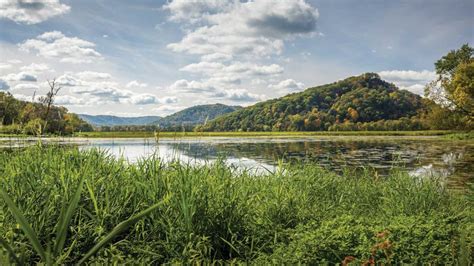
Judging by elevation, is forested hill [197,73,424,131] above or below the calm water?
above

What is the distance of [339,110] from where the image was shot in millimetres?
84625

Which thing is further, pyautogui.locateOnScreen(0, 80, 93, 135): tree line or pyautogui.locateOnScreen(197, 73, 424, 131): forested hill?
pyautogui.locateOnScreen(197, 73, 424, 131): forested hill

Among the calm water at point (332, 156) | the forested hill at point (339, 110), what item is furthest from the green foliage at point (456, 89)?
the forested hill at point (339, 110)

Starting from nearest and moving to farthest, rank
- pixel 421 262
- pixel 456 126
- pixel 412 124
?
pixel 421 262
pixel 456 126
pixel 412 124

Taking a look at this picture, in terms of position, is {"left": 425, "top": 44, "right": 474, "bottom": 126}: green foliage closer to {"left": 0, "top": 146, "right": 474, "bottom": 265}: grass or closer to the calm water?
the calm water

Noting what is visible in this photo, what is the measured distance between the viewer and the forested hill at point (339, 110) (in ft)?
262

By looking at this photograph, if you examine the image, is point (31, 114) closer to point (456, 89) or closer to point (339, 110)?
point (456, 89)

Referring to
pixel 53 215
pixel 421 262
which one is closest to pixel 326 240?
pixel 421 262

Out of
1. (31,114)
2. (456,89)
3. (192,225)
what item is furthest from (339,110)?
(192,225)

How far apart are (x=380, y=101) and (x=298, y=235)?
84.6 metres

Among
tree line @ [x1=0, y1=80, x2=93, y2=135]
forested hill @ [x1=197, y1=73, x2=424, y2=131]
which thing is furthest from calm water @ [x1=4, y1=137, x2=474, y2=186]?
forested hill @ [x1=197, y1=73, x2=424, y2=131]

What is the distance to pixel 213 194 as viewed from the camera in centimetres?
478

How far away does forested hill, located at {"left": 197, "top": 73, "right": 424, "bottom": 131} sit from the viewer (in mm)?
80000

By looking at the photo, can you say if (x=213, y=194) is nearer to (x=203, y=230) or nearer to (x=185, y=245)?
(x=203, y=230)
